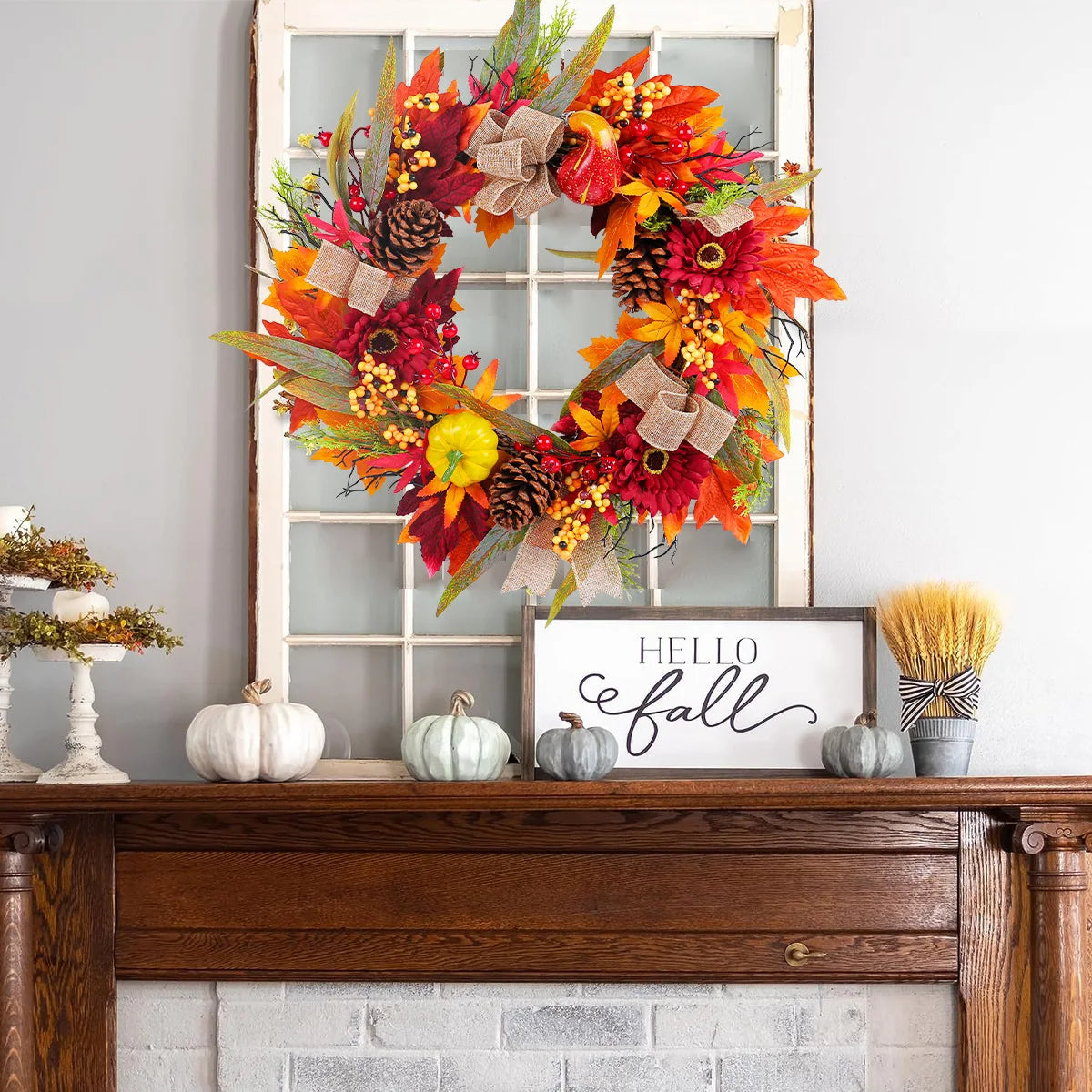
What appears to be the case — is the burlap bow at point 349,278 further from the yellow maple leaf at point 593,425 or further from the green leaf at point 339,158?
the yellow maple leaf at point 593,425

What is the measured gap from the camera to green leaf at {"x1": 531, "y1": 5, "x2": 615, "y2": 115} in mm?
1377

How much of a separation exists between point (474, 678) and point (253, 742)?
0.34 metres

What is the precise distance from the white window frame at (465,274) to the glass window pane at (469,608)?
0.6 inches

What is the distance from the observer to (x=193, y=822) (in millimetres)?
1475

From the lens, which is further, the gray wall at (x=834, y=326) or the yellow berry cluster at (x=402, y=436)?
the gray wall at (x=834, y=326)

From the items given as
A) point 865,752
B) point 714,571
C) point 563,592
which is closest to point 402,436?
point 563,592

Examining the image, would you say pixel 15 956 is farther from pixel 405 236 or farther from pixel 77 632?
pixel 405 236

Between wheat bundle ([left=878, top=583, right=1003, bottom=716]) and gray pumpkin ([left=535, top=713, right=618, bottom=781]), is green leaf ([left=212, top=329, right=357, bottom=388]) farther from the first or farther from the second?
wheat bundle ([left=878, top=583, right=1003, bottom=716])

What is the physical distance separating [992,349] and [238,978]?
1.44m

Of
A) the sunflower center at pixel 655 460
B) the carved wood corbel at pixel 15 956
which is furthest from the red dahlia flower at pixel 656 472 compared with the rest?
the carved wood corbel at pixel 15 956

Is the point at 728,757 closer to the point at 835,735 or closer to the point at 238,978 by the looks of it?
the point at 835,735

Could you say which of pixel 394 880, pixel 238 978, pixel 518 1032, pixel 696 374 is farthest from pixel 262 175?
pixel 518 1032

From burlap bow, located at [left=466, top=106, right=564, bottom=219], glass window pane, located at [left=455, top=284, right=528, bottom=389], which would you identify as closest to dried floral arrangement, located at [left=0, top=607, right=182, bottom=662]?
glass window pane, located at [left=455, top=284, right=528, bottom=389]

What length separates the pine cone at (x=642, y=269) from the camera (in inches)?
55.2
